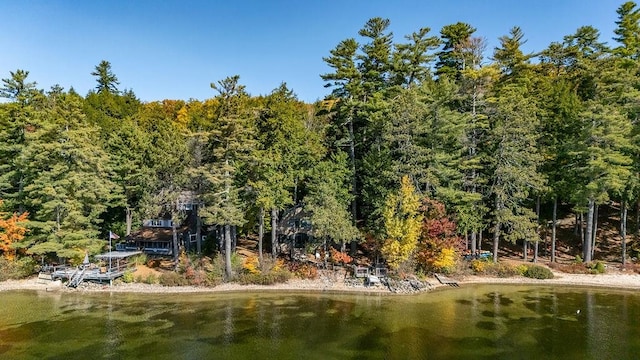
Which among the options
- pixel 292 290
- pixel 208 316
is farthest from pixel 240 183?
pixel 208 316

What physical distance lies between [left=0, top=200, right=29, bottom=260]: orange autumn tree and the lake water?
6.09 meters

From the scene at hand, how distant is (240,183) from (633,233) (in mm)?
41236

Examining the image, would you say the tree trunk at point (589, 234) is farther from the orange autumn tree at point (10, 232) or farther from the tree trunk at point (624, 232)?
the orange autumn tree at point (10, 232)

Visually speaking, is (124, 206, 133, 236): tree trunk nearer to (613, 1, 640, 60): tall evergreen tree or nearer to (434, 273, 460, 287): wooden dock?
(434, 273, 460, 287): wooden dock

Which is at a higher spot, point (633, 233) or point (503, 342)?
point (633, 233)

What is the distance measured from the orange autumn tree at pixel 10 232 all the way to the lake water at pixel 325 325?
6.09 metres

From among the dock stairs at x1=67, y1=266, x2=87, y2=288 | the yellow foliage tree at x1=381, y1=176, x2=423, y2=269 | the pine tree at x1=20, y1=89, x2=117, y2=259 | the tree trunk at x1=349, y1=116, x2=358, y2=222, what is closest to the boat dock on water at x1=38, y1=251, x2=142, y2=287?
the dock stairs at x1=67, y1=266, x2=87, y2=288

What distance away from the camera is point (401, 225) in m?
33.9

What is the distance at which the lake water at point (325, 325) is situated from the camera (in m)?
21.2

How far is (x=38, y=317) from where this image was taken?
26.6 m

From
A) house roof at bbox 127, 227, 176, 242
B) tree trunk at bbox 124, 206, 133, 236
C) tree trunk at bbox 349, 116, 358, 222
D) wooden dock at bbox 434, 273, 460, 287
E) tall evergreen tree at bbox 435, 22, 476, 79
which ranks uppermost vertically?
tall evergreen tree at bbox 435, 22, 476, 79

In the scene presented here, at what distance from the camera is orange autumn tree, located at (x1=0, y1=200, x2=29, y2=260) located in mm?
35625

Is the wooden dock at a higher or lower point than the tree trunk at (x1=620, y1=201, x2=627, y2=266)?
lower

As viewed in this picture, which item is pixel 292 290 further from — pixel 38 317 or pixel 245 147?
pixel 38 317
